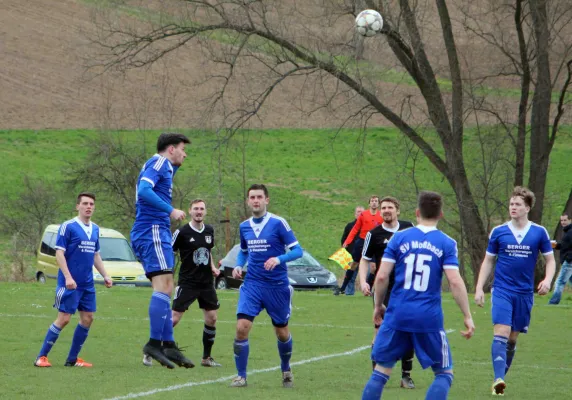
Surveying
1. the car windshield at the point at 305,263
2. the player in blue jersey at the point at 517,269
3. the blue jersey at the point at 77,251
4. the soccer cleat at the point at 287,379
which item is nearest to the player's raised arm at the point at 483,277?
the player in blue jersey at the point at 517,269

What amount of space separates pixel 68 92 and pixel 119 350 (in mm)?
50822

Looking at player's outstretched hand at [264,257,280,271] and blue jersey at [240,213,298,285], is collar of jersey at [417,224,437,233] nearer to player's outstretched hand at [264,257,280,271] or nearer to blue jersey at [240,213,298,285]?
player's outstretched hand at [264,257,280,271]

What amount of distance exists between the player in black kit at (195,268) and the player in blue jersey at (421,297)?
4996 mm

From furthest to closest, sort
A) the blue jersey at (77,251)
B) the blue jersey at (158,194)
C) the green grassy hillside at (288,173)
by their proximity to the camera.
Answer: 1. the green grassy hillside at (288,173)
2. the blue jersey at (77,251)
3. the blue jersey at (158,194)

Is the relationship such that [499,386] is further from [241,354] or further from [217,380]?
[217,380]

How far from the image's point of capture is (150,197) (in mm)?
8891

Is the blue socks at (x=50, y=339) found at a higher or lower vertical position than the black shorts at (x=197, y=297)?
lower

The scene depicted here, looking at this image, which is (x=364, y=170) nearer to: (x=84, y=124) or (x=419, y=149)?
(x=84, y=124)

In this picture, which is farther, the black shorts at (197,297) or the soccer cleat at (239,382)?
the black shorts at (197,297)

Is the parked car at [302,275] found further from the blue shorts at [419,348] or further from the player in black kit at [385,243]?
the blue shorts at [419,348]

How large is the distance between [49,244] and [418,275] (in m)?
20.2

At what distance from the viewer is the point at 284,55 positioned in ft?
78.3

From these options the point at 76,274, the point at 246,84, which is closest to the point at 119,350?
the point at 76,274

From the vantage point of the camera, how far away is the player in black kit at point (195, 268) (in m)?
11.3
